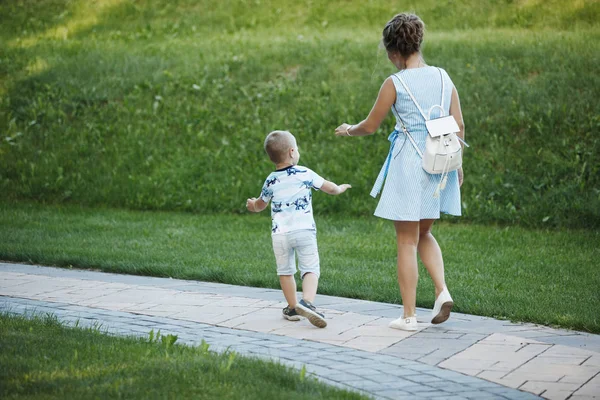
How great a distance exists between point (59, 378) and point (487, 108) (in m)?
9.13

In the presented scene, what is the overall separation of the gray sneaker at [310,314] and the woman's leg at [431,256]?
82 centimetres

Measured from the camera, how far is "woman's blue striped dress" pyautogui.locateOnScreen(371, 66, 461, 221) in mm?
5566

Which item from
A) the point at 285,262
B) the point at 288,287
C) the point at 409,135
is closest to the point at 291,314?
the point at 288,287

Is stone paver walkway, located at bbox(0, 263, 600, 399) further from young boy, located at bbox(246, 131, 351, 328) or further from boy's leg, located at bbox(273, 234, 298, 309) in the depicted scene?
young boy, located at bbox(246, 131, 351, 328)

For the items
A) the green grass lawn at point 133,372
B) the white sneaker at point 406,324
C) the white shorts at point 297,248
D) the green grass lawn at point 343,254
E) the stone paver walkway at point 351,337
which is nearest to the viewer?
the green grass lawn at point 133,372

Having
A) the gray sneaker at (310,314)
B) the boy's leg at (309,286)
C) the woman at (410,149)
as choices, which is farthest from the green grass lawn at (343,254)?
the gray sneaker at (310,314)

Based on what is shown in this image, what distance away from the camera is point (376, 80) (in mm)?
13508

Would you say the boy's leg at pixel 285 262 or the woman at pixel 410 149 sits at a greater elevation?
the woman at pixel 410 149

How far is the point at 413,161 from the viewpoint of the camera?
5598mm

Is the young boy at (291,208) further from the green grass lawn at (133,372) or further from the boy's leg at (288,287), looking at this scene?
the green grass lawn at (133,372)

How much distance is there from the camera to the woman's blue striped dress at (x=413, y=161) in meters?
5.57

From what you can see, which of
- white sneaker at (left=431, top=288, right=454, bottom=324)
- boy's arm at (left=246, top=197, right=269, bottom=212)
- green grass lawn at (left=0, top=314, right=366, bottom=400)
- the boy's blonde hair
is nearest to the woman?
white sneaker at (left=431, top=288, right=454, bottom=324)

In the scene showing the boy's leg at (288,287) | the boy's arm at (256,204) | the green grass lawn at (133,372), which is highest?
the boy's arm at (256,204)

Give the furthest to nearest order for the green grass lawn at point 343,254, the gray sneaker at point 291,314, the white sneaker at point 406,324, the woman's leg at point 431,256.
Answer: the green grass lawn at point 343,254
the gray sneaker at point 291,314
the woman's leg at point 431,256
the white sneaker at point 406,324
